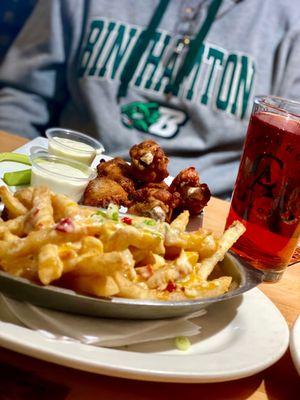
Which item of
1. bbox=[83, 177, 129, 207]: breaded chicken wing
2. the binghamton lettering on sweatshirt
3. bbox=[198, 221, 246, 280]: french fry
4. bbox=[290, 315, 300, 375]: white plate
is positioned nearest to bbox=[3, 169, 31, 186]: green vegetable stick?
bbox=[83, 177, 129, 207]: breaded chicken wing

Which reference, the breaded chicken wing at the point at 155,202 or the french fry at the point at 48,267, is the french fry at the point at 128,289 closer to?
the french fry at the point at 48,267

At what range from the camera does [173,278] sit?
2.71ft

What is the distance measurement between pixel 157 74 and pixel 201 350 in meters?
1.79

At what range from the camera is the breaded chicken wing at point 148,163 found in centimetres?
145

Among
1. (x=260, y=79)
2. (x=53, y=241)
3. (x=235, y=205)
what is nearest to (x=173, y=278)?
(x=53, y=241)

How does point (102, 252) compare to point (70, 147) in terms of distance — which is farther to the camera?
point (70, 147)

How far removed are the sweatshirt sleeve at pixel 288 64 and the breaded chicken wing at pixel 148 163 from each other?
1.26m

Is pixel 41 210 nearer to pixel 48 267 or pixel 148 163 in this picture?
pixel 48 267

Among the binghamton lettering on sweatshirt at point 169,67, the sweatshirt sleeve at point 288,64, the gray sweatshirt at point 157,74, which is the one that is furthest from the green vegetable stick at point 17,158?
the sweatshirt sleeve at point 288,64

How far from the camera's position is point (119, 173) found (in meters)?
1.48

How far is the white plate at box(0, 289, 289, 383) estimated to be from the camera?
68 cm

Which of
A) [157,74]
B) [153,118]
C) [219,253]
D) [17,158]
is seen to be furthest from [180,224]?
[157,74]

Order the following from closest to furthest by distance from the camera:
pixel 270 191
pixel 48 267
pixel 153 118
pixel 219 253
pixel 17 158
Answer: pixel 48 267 < pixel 219 253 < pixel 270 191 < pixel 17 158 < pixel 153 118

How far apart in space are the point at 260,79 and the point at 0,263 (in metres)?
2.00
